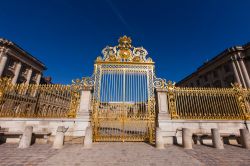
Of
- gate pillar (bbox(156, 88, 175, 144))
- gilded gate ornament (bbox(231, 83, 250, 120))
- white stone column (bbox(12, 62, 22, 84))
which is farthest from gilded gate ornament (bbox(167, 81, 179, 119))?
white stone column (bbox(12, 62, 22, 84))

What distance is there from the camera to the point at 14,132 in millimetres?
8719

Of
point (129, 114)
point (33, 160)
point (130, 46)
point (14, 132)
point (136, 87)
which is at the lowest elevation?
point (33, 160)

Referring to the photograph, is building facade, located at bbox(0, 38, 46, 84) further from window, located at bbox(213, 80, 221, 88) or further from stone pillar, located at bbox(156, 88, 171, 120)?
window, located at bbox(213, 80, 221, 88)

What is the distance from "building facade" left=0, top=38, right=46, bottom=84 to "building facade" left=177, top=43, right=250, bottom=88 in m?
41.6

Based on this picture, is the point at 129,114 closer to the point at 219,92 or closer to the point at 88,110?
the point at 88,110

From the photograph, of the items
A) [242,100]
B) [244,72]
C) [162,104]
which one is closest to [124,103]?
[162,104]

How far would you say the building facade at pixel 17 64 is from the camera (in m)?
27.8

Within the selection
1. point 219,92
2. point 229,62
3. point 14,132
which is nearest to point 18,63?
point 14,132

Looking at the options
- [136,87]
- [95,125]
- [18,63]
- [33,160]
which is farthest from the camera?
[18,63]

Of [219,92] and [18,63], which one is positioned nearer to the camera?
[219,92]

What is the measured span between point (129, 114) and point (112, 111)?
48.4 inches

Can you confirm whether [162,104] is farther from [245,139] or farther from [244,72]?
[244,72]

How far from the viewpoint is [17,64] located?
1220 inches

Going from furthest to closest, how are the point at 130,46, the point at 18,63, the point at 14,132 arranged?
the point at 18,63 < the point at 130,46 < the point at 14,132
